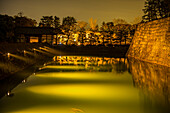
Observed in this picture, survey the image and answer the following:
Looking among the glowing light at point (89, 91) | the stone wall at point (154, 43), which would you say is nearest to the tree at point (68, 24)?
the stone wall at point (154, 43)

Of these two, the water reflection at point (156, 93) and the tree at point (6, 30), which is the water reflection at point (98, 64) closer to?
the water reflection at point (156, 93)

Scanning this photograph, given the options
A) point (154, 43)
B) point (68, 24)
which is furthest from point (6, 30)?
point (154, 43)

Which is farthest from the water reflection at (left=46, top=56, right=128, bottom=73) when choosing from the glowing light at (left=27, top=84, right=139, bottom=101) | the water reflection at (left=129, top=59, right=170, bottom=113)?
the glowing light at (left=27, top=84, right=139, bottom=101)

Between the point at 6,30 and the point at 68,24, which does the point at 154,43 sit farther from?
the point at 68,24

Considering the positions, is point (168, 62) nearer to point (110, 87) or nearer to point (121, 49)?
point (110, 87)

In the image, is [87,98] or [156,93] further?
[156,93]

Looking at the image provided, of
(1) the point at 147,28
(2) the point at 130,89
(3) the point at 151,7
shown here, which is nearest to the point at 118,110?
(2) the point at 130,89

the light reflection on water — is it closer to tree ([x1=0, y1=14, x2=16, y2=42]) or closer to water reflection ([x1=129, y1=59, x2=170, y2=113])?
water reflection ([x1=129, y1=59, x2=170, y2=113])

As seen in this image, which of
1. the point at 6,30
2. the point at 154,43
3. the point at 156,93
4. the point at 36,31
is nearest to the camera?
the point at 156,93

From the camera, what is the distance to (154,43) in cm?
2789

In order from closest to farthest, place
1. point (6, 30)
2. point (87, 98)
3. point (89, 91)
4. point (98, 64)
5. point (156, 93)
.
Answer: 1. point (87, 98)
2. point (156, 93)
3. point (89, 91)
4. point (98, 64)
5. point (6, 30)

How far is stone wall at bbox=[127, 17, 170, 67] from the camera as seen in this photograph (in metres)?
24.4

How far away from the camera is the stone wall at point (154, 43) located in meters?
24.4

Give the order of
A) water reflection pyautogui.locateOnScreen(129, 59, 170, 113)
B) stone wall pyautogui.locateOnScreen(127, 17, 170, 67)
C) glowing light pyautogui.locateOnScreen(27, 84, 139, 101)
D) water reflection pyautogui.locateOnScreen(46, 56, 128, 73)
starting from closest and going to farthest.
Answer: water reflection pyautogui.locateOnScreen(129, 59, 170, 113) < glowing light pyautogui.locateOnScreen(27, 84, 139, 101) < water reflection pyautogui.locateOnScreen(46, 56, 128, 73) < stone wall pyautogui.locateOnScreen(127, 17, 170, 67)
